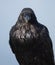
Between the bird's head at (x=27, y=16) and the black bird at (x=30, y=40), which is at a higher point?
the bird's head at (x=27, y=16)

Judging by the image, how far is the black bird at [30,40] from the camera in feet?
10.6

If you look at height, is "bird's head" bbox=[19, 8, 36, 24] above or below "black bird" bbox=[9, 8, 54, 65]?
above

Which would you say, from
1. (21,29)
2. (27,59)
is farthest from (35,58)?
(21,29)

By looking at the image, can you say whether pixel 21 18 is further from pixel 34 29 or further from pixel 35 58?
pixel 35 58

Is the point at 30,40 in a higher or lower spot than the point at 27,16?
lower

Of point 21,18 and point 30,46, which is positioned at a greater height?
point 21,18

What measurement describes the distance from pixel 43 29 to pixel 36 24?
8cm

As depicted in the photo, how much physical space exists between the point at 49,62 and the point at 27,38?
1.28 feet

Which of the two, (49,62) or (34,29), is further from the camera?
(49,62)

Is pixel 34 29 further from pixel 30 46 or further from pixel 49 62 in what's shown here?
pixel 49 62

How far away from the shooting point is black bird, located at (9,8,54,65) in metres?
3.24

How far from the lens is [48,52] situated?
3.40 metres

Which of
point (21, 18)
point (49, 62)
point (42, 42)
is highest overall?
point (21, 18)

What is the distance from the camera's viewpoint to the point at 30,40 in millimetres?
3244
